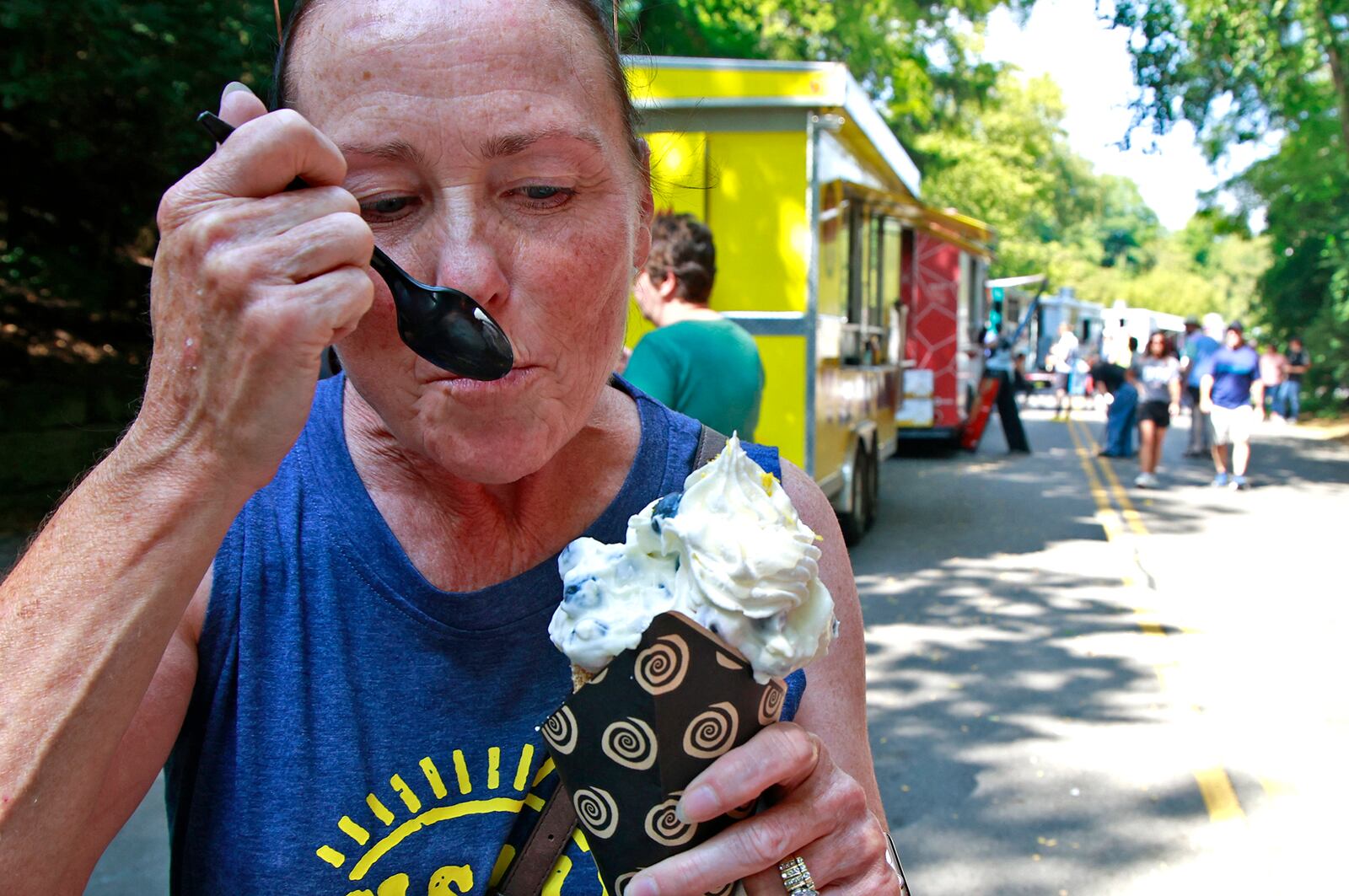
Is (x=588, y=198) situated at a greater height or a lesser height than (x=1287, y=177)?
lesser

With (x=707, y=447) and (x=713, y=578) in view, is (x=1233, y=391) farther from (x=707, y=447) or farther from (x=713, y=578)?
(x=713, y=578)

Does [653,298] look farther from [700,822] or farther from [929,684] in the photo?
[700,822]

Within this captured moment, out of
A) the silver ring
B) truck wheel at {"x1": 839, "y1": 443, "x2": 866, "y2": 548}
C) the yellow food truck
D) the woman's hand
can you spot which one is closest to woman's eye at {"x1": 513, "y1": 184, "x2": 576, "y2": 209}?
the woman's hand

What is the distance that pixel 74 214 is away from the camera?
916 centimetres

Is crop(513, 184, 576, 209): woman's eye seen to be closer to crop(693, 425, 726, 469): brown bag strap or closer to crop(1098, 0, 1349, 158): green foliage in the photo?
crop(693, 425, 726, 469): brown bag strap

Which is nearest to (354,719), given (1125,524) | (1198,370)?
(1125,524)

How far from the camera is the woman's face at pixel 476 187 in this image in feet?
3.90

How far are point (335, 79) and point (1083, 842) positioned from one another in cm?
434

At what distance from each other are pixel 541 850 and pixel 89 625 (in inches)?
23.3

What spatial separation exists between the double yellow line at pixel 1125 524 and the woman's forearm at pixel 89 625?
4831 mm

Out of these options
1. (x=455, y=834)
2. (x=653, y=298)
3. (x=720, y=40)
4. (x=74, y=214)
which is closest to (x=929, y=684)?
(x=653, y=298)

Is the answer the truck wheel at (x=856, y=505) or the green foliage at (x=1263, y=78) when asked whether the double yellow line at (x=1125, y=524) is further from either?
the green foliage at (x=1263, y=78)

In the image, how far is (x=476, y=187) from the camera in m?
1.21

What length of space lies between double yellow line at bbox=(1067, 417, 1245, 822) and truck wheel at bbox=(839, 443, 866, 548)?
2.34 m
